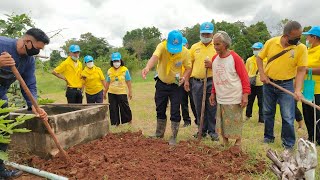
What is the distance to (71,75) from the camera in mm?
7086

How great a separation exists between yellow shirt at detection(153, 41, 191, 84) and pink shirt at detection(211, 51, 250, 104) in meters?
0.76

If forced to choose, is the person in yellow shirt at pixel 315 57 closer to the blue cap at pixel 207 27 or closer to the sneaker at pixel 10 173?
the blue cap at pixel 207 27

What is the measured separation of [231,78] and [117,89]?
3.39 metres

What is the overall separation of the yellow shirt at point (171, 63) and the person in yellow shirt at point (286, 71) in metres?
1.16

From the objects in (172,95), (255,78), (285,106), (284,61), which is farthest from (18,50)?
(255,78)

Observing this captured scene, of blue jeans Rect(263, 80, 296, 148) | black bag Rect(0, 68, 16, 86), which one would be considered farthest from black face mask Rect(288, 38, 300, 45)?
black bag Rect(0, 68, 16, 86)

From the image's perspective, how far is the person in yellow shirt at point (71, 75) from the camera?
23.1 ft

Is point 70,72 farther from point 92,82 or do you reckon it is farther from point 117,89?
point 117,89

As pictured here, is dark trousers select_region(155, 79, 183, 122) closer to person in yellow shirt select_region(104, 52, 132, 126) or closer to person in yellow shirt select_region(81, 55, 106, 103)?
person in yellow shirt select_region(104, 52, 132, 126)

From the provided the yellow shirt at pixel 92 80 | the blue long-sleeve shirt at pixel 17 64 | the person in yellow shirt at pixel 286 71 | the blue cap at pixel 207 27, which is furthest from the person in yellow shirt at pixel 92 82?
the person in yellow shirt at pixel 286 71

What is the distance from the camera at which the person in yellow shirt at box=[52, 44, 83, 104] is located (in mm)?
7051

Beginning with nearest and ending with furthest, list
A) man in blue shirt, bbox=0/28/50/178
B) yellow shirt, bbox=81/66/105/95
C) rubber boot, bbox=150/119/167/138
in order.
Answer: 1. man in blue shirt, bbox=0/28/50/178
2. rubber boot, bbox=150/119/167/138
3. yellow shirt, bbox=81/66/105/95

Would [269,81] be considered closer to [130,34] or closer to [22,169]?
[22,169]

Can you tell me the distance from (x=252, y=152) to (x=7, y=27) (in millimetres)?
4535
